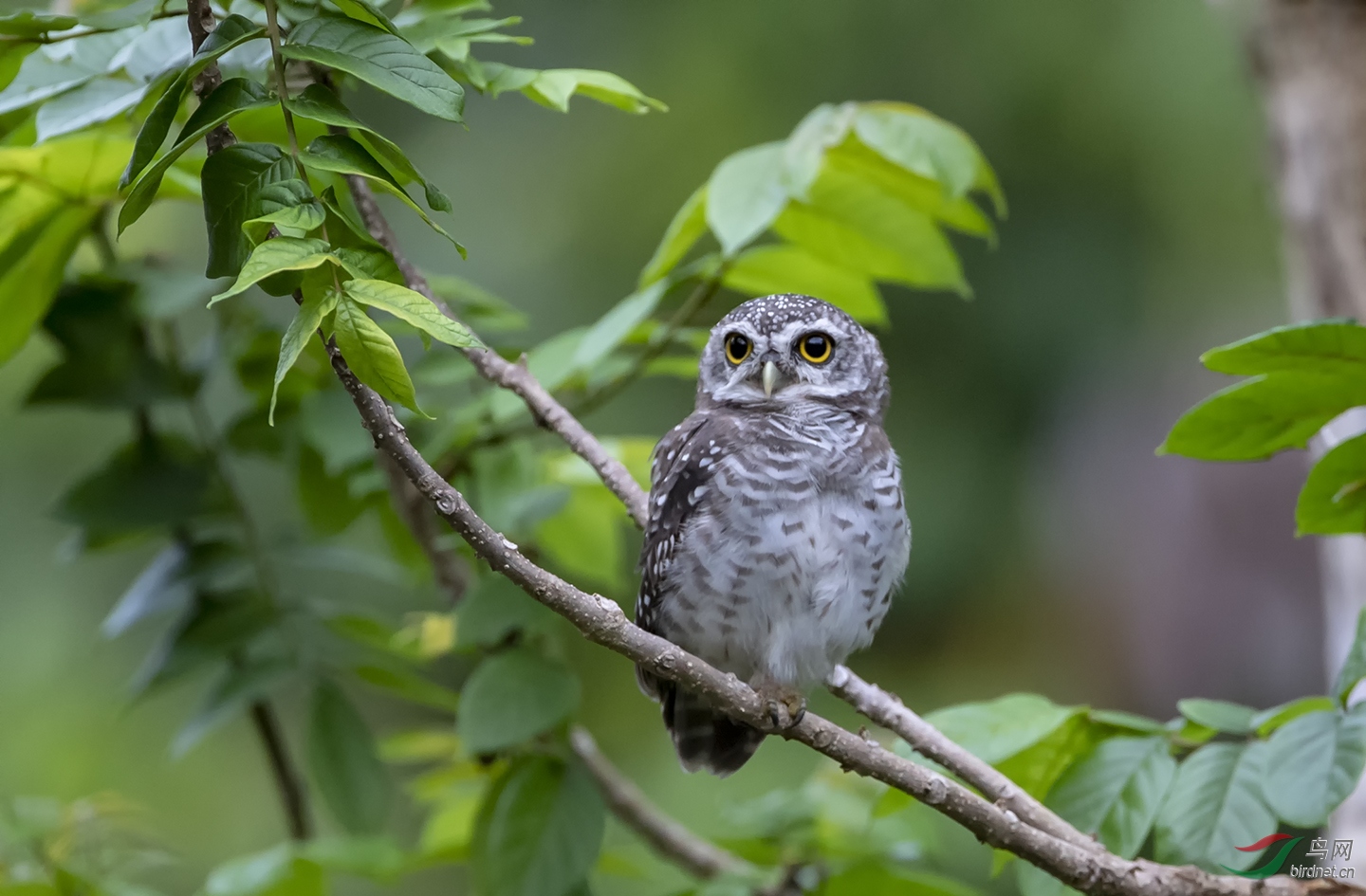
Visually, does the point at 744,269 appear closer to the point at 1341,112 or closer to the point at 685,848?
the point at 685,848

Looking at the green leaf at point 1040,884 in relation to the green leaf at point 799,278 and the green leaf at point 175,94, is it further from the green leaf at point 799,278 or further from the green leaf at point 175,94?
the green leaf at point 175,94

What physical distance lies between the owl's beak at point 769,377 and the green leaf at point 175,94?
4.15 feet

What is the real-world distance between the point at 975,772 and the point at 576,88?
1313 millimetres

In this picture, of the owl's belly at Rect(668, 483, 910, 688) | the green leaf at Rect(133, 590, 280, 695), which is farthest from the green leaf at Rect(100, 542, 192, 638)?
the owl's belly at Rect(668, 483, 910, 688)

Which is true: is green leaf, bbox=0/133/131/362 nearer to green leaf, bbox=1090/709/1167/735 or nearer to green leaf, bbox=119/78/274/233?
green leaf, bbox=119/78/274/233

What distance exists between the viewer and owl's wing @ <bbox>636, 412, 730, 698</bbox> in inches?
91.7

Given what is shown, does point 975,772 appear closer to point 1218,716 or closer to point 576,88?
point 1218,716

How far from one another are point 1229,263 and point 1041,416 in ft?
3.85

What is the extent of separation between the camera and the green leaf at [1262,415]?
186 cm

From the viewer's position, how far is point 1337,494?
200cm

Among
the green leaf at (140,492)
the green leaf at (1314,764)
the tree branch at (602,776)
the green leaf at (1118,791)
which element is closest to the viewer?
the green leaf at (1314,764)

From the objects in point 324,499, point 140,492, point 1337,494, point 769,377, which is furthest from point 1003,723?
point 140,492

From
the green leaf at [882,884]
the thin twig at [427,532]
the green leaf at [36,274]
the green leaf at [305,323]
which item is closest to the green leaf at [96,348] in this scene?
the green leaf at [36,274]

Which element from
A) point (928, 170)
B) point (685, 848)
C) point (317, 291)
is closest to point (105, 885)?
point (685, 848)
